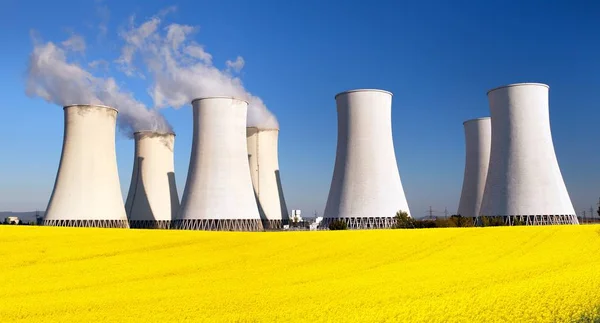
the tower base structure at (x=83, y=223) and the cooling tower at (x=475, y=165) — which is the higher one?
the cooling tower at (x=475, y=165)

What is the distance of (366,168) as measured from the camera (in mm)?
31250

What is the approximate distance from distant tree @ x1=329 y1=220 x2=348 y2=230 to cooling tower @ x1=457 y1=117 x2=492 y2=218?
1165cm

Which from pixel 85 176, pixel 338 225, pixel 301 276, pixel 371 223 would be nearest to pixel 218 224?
pixel 338 225

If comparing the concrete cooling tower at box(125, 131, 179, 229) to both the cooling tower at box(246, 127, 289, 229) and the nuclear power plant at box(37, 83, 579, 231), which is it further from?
the nuclear power plant at box(37, 83, 579, 231)

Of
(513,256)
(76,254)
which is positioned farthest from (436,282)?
(76,254)

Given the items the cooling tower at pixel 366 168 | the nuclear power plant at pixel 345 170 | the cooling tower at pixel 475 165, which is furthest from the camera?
the cooling tower at pixel 475 165

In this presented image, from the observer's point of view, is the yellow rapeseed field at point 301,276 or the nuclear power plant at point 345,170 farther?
the nuclear power plant at point 345,170

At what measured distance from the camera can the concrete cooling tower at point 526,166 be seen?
99.7 feet

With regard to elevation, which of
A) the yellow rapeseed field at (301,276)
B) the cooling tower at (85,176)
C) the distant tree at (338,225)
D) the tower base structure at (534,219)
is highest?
the cooling tower at (85,176)

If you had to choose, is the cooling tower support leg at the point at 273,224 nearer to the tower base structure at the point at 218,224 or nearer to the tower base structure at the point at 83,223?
the tower base structure at the point at 218,224

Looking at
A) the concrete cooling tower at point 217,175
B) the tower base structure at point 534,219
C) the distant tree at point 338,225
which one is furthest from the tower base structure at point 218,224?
the tower base structure at point 534,219

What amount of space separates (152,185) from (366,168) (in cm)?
1778

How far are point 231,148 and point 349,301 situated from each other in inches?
914

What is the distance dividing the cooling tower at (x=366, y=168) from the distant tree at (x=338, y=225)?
25cm
